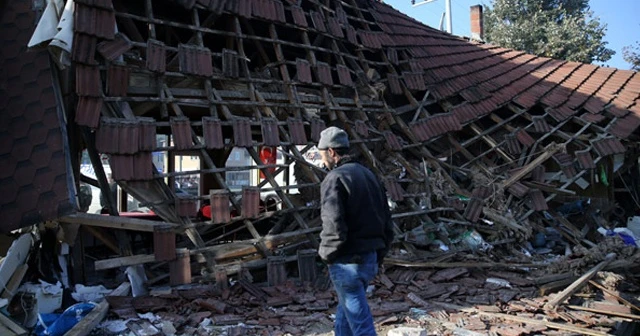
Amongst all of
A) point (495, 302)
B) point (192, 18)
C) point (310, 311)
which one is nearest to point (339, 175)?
point (310, 311)

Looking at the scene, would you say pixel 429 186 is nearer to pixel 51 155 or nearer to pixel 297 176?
pixel 297 176

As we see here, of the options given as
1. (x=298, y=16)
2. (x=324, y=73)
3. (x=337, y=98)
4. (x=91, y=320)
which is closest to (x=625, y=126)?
(x=337, y=98)

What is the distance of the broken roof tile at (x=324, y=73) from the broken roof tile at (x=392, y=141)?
151 cm

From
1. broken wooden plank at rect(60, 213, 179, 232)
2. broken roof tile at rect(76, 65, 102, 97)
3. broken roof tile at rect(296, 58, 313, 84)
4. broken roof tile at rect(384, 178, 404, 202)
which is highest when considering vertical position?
broken roof tile at rect(296, 58, 313, 84)

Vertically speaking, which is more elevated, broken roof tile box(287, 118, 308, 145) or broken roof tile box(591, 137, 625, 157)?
broken roof tile box(287, 118, 308, 145)

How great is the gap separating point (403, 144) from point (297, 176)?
2331 mm

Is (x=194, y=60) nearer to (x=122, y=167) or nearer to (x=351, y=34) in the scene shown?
(x=122, y=167)

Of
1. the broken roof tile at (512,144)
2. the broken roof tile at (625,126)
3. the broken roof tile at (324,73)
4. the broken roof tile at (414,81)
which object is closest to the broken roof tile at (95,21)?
the broken roof tile at (324,73)

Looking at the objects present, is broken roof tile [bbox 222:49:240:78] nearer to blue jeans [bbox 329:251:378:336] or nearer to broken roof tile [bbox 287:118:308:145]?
broken roof tile [bbox 287:118:308:145]

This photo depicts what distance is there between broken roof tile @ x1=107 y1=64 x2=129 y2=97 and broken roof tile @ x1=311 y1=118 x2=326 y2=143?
305 centimetres

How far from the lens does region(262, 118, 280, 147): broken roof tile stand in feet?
23.3

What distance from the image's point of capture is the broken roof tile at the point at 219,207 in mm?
6164

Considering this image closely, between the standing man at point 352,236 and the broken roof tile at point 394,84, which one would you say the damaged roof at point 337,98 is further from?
the standing man at point 352,236

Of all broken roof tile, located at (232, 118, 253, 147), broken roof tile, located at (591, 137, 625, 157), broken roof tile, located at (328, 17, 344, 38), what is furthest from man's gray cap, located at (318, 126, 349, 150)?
broken roof tile, located at (591, 137, 625, 157)
